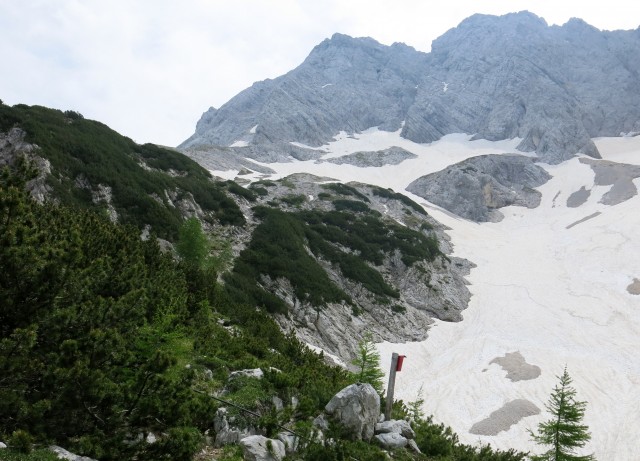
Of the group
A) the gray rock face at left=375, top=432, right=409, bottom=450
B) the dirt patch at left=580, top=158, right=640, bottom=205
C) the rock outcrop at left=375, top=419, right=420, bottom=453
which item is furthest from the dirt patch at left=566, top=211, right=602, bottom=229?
the gray rock face at left=375, top=432, right=409, bottom=450

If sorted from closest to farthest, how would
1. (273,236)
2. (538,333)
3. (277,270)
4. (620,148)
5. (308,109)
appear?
1. (277,270)
2. (273,236)
3. (538,333)
4. (620,148)
5. (308,109)

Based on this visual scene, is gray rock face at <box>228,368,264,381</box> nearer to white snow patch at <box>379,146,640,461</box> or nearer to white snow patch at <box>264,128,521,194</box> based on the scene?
white snow patch at <box>379,146,640,461</box>

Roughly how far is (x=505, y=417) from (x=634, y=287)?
3902cm

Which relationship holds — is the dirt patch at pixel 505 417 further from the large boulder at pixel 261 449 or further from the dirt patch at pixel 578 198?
the dirt patch at pixel 578 198

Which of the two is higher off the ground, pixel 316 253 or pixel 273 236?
pixel 273 236

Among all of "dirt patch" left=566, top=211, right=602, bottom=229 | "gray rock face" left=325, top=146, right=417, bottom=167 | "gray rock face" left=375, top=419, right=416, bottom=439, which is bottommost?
"gray rock face" left=375, top=419, right=416, bottom=439

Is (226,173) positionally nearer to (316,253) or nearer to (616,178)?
(316,253)

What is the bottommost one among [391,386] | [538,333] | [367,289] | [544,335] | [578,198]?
[391,386]

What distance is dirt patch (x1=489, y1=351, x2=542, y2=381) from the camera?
3297 centimetres

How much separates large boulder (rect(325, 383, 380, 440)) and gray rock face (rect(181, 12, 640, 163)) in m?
112

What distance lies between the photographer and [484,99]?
165 m

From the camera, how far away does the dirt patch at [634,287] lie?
5190 centimetres

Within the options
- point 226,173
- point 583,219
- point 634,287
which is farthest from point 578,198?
point 226,173

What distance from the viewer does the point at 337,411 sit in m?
10.2
